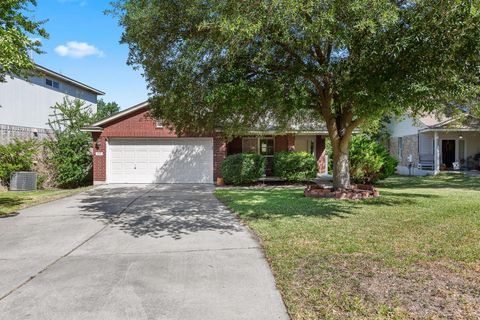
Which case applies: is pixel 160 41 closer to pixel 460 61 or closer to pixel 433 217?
pixel 460 61

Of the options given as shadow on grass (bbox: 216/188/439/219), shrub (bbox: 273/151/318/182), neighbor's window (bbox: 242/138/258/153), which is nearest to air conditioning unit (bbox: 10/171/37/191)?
shadow on grass (bbox: 216/188/439/219)

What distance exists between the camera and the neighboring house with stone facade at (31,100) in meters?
17.7

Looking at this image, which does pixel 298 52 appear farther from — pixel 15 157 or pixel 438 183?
pixel 15 157

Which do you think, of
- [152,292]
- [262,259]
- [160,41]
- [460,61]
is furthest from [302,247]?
[160,41]

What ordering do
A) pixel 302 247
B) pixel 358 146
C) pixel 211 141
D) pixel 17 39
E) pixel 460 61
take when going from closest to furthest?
pixel 302 247 → pixel 460 61 → pixel 17 39 → pixel 358 146 → pixel 211 141

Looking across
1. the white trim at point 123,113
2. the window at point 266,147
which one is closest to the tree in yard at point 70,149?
the white trim at point 123,113

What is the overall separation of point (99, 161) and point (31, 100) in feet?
21.7

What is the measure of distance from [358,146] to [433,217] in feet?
26.6

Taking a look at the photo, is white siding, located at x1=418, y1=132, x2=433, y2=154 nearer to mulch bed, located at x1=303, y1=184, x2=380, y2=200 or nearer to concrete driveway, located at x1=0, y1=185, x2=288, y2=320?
mulch bed, located at x1=303, y1=184, x2=380, y2=200

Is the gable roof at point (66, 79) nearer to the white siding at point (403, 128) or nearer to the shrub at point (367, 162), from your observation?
the shrub at point (367, 162)

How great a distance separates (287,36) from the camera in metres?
7.29

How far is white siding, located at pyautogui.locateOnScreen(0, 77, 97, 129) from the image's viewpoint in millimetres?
19484

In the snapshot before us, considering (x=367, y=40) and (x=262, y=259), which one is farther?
(x=367, y=40)

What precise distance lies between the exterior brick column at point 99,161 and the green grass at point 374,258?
36.9 feet
